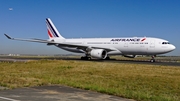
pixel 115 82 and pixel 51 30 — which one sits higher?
pixel 51 30

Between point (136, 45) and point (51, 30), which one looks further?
point (51, 30)

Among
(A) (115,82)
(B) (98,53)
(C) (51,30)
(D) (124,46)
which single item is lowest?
(A) (115,82)

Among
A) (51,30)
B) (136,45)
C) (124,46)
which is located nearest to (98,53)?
(124,46)

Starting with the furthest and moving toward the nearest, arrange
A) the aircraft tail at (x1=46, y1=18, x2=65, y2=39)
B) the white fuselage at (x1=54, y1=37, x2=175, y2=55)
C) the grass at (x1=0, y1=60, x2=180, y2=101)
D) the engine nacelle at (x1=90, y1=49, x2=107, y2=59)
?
the aircraft tail at (x1=46, y1=18, x2=65, y2=39) → the engine nacelle at (x1=90, y1=49, x2=107, y2=59) → the white fuselage at (x1=54, y1=37, x2=175, y2=55) → the grass at (x1=0, y1=60, x2=180, y2=101)

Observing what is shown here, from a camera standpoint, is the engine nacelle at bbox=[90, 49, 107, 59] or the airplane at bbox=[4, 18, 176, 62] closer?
the airplane at bbox=[4, 18, 176, 62]

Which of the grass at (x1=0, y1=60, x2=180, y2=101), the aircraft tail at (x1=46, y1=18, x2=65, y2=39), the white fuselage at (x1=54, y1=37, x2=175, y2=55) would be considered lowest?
the grass at (x1=0, y1=60, x2=180, y2=101)

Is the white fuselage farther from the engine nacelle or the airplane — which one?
the engine nacelle

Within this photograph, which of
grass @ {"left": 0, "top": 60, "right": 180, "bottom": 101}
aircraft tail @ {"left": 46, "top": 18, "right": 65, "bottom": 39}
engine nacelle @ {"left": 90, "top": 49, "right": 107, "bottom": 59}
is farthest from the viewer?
aircraft tail @ {"left": 46, "top": 18, "right": 65, "bottom": 39}

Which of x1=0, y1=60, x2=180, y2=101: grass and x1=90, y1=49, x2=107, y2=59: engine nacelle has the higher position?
x1=90, y1=49, x2=107, y2=59: engine nacelle

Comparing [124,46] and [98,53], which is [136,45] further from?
[98,53]

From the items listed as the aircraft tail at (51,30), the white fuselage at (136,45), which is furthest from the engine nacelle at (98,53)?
the aircraft tail at (51,30)

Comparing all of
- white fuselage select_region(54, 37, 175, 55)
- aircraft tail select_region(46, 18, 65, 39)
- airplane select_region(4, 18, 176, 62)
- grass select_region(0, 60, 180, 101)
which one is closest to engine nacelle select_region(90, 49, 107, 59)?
airplane select_region(4, 18, 176, 62)

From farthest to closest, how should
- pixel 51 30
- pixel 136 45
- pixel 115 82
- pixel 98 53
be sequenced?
pixel 51 30 < pixel 98 53 < pixel 136 45 < pixel 115 82

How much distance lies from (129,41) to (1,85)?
87.2ft
